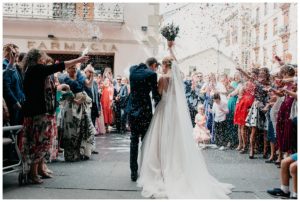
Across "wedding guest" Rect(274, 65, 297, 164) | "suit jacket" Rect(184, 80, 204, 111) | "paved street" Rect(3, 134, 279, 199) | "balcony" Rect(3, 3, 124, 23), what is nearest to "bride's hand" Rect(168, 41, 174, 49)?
"wedding guest" Rect(274, 65, 297, 164)

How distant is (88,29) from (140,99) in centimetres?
1197

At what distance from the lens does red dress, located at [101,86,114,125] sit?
40.1 ft

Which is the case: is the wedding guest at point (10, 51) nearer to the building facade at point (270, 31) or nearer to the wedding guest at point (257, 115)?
the wedding guest at point (257, 115)

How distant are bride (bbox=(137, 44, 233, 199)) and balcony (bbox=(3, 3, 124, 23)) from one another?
11.8 metres

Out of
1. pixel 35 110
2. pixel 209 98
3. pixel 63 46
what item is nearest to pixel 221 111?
pixel 209 98

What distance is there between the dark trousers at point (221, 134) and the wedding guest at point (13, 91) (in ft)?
16.0

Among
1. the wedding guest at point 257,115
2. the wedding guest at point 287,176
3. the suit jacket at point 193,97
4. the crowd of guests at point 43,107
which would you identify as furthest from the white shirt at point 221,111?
the wedding guest at point 287,176

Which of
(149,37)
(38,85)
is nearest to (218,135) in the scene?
(38,85)

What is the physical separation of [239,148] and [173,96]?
3.68 meters

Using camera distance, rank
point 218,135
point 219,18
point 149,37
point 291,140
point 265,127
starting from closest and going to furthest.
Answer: point 291,140 < point 265,127 < point 218,135 < point 219,18 < point 149,37

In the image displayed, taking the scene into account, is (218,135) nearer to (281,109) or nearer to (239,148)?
(239,148)

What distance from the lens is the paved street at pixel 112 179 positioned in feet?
15.9

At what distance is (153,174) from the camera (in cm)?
527

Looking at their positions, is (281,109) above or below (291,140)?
above
